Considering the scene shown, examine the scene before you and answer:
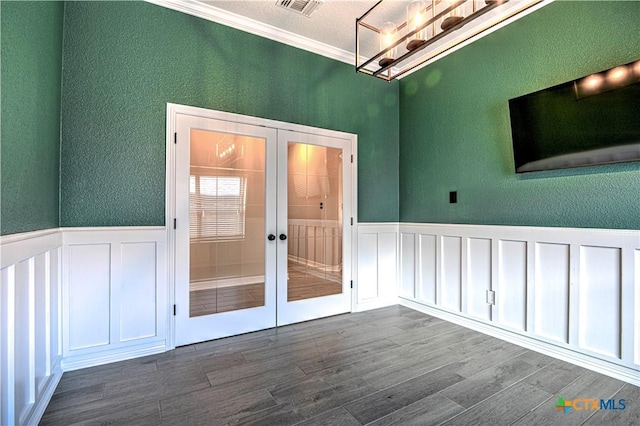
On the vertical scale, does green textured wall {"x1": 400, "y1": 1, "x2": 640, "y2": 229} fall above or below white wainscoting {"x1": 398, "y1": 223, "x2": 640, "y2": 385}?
above

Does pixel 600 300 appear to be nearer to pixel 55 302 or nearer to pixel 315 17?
pixel 315 17

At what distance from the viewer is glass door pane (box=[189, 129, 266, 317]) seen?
2.66 m

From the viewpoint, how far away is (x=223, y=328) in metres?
2.76

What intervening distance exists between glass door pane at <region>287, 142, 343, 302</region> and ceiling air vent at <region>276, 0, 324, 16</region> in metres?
1.19

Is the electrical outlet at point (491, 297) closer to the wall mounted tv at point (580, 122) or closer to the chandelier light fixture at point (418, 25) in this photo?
the wall mounted tv at point (580, 122)

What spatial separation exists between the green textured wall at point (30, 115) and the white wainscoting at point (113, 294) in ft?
1.06

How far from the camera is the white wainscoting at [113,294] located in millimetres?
2205

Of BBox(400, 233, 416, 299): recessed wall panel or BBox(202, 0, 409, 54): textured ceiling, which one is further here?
BBox(400, 233, 416, 299): recessed wall panel

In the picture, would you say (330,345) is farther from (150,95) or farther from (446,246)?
(150,95)

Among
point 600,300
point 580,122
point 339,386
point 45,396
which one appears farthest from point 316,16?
point 45,396

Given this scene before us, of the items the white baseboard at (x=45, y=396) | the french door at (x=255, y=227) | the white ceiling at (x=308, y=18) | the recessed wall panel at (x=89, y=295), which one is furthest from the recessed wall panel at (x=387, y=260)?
the white baseboard at (x=45, y=396)

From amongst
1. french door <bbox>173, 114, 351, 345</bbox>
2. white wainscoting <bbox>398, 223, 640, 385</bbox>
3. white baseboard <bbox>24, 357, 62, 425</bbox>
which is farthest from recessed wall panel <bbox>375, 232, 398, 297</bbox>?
white baseboard <bbox>24, 357, 62, 425</bbox>

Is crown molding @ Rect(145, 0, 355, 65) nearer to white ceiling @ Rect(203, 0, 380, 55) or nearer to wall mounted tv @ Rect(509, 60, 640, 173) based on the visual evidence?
white ceiling @ Rect(203, 0, 380, 55)

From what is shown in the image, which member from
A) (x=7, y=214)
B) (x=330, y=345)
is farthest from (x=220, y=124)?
(x=330, y=345)
